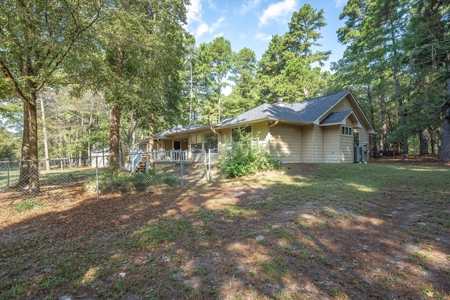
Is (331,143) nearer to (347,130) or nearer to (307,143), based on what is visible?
(307,143)

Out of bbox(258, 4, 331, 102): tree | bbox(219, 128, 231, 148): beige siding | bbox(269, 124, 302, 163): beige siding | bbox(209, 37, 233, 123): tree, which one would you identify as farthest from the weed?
bbox(209, 37, 233, 123): tree

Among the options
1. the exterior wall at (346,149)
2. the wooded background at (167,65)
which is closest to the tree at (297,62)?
the wooded background at (167,65)

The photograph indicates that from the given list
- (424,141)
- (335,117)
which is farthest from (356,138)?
(424,141)

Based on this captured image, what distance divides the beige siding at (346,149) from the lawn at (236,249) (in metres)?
7.91

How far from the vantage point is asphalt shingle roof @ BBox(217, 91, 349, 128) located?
1185 centimetres

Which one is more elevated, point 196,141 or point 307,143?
point 196,141

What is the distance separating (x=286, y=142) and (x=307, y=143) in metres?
1.43

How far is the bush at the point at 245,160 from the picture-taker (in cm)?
877

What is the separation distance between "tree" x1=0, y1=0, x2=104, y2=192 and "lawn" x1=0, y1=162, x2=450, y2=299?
359 cm

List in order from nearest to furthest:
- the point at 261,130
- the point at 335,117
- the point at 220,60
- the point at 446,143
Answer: the point at 446,143 → the point at 261,130 → the point at 335,117 → the point at 220,60

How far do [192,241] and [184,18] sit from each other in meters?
9.64

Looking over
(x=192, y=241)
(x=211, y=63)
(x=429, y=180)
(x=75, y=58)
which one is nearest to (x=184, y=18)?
(x=75, y=58)

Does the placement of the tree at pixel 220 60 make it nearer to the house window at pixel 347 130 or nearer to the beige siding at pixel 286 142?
the beige siding at pixel 286 142

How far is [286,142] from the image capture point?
12.5m
